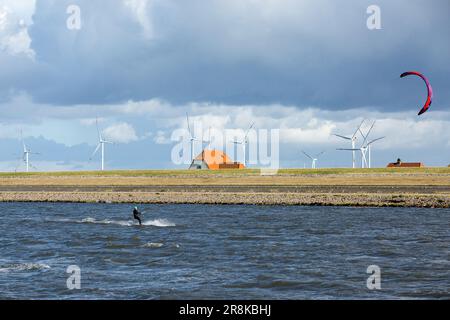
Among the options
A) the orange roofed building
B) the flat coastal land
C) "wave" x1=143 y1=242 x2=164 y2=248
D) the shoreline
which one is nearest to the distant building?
the flat coastal land

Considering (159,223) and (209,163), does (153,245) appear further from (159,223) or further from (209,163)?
(209,163)

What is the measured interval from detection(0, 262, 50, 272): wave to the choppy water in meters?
0.05

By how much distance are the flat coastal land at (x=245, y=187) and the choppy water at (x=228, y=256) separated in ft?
64.3

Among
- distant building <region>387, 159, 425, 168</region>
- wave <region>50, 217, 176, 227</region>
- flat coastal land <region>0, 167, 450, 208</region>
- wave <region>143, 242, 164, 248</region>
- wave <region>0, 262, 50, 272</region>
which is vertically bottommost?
wave <region>50, 217, 176, 227</region>

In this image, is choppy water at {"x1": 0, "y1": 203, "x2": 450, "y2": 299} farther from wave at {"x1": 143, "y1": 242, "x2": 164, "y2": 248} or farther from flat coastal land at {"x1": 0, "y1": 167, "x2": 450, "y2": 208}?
flat coastal land at {"x1": 0, "y1": 167, "x2": 450, "y2": 208}

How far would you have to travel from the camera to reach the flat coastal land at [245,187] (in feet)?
261

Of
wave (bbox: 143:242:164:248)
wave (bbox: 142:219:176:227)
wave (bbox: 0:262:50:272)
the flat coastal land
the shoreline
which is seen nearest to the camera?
wave (bbox: 0:262:50:272)

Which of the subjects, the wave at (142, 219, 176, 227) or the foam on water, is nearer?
the wave at (142, 219, 176, 227)

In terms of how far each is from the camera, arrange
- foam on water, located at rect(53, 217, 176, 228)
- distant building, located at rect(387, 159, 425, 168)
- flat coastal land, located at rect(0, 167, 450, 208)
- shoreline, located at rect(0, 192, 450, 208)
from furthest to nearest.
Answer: distant building, located at rect(387, 159, 425, 168), flat coastal land, located at rect(0, 167, 450, 208), shoreline, located at rect(0, 192, 450, 208), foam on water, located at rect(53, 217, 176, 228)

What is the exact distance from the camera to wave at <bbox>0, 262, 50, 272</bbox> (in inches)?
1106

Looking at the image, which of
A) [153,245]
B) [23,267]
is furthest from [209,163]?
[23,267]

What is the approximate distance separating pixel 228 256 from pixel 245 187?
7320 cm

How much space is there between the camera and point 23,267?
94.1 feet

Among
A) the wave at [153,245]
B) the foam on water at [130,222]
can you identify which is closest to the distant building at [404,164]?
the foam on water at [130,222]
